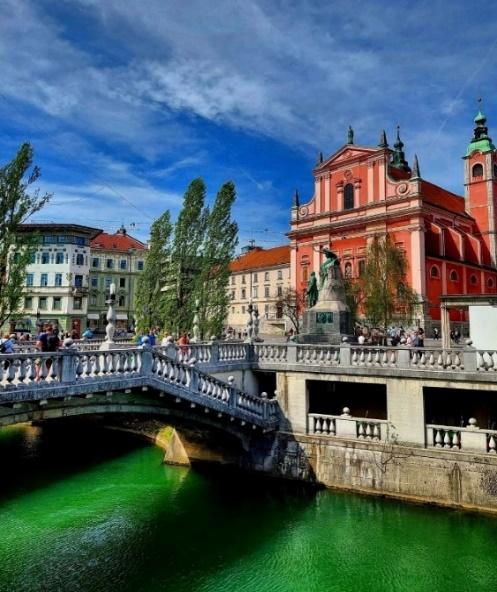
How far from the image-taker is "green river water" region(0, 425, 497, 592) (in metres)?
10.9

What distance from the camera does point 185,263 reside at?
30500mm

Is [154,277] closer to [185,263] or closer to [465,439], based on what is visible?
[185,263]

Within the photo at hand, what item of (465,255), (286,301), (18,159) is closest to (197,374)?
(18,159)

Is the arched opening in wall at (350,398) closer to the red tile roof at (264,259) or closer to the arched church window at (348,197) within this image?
the arched church window at (348,197)

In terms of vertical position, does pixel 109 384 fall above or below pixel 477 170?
below

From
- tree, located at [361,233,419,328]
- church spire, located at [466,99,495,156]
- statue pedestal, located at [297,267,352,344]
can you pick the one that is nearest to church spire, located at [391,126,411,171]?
church spire, located at [466,99,495,156]

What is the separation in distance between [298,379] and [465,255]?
43891mm

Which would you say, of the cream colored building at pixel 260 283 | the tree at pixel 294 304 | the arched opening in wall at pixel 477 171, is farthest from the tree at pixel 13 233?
the arched opening in wall at pixel 477 171

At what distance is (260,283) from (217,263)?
1819 inches

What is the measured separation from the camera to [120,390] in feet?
38.1

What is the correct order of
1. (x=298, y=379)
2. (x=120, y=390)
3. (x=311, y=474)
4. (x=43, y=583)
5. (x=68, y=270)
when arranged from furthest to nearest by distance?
(x=68, y=270) < (x=298, y=379) < (x=311, y=474) < (x=120, y=390) < (x=43, y=583)

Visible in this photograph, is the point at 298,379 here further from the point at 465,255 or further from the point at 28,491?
the point at 465,255

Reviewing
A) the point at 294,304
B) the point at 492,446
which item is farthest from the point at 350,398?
the point at 294,304

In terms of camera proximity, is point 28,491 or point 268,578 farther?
point 28,491
